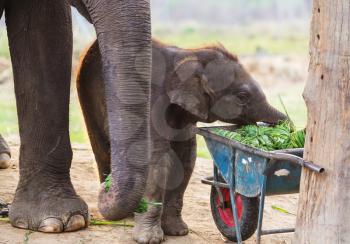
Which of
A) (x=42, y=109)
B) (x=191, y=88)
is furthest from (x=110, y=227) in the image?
(x=191, y=88)

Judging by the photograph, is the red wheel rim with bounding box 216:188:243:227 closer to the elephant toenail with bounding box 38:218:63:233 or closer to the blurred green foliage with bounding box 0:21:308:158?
the elephant toenail with bounding box 38:218:63:233

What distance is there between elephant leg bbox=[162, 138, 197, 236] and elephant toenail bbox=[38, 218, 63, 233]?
2.30 feet

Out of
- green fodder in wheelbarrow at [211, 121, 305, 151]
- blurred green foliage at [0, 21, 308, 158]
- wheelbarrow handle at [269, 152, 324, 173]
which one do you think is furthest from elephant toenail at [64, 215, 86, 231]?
blurred green foliage at [0, 21, 308, 158]

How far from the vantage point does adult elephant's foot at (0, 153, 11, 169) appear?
27.6 ft

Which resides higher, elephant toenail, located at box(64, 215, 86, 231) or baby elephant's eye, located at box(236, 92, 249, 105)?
baby elephant's eye, located at box(236, 92, 249, 105)

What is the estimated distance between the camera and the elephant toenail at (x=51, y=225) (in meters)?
6.50

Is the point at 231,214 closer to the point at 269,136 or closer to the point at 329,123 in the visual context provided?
the point at 269,136

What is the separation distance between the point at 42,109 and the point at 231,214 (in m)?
1.43

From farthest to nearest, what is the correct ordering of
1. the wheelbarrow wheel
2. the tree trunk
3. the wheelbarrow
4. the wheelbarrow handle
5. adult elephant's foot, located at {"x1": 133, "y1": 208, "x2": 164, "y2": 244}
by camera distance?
adult elephant's foot, located at {"x1": 133, "y1": 208, "x2": 164, "y2": 244}, the wheelbarrow wheel, the wheelbarrow, the wheelbarrow handle, the tree trunk

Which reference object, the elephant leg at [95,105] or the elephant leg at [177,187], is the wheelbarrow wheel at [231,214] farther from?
the elephant leg at [95,105]

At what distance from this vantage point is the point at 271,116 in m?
6.72

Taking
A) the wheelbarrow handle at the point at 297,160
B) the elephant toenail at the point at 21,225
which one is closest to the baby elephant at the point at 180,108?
the elephant toenail at the point at 21,225

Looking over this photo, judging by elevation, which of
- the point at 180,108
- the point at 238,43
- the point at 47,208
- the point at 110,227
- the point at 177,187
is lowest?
the point at 110,227

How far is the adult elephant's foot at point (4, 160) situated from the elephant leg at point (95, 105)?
1509 millimetres
